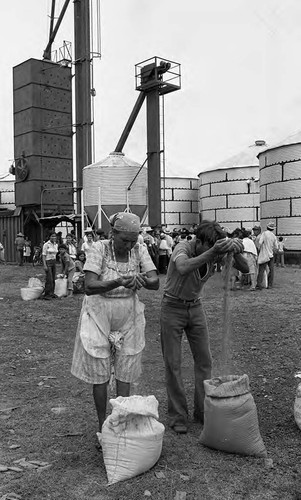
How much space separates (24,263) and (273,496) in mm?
23495

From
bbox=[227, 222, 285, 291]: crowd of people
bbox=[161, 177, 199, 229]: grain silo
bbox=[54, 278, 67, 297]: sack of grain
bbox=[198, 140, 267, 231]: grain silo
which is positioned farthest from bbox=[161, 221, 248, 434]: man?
bbox=[161, 177, 199, 229]: grain silo

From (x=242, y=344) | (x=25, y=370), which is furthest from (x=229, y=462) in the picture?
(x=242, y=344)

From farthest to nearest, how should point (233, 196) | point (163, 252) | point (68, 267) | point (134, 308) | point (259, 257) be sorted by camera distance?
point (233, 196)
point (163, 252)
point (259, 257)
point (68, 267)
point (134, 308)

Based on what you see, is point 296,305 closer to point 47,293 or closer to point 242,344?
point 242,344

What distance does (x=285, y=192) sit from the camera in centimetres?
2259

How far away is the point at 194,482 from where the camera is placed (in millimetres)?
3418

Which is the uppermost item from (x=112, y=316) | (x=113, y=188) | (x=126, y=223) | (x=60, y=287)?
(x=113, y=188)

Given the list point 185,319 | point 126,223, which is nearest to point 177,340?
point 185,319

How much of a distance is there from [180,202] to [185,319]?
28.7 metres

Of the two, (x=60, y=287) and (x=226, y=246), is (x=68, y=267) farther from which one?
(x=226, y=246)

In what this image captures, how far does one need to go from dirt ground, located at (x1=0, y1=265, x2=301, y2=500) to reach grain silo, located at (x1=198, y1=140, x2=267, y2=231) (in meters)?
19.9

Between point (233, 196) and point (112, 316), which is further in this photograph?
point (233, 196)

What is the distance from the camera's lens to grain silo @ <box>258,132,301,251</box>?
22078mm

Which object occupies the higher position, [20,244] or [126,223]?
[126,223]
